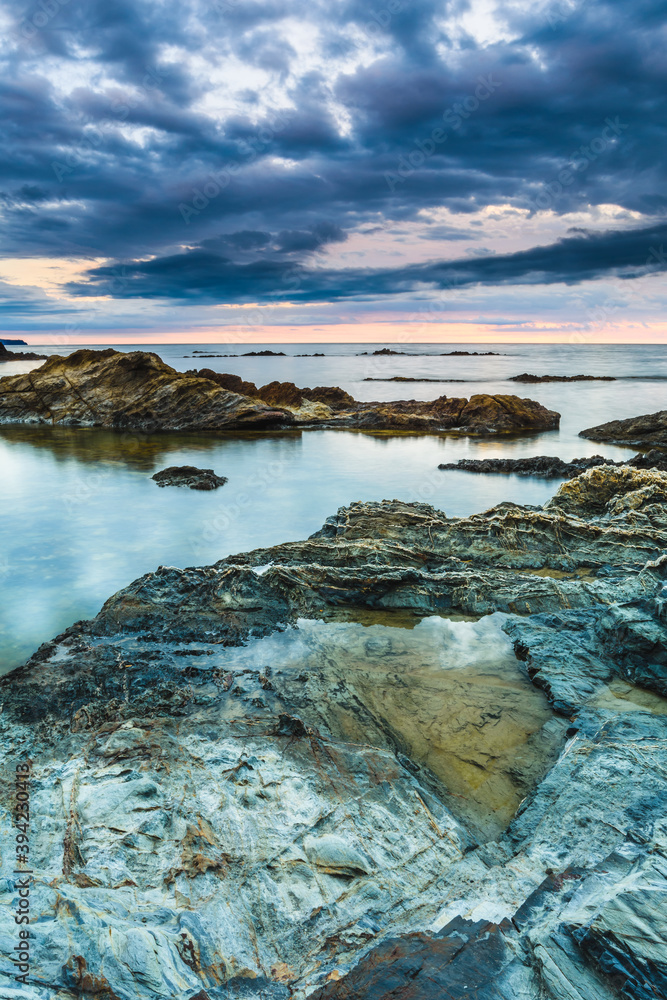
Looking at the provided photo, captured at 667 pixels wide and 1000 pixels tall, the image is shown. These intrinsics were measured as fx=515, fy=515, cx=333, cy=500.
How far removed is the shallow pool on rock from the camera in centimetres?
406

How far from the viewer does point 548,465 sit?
54.0ft

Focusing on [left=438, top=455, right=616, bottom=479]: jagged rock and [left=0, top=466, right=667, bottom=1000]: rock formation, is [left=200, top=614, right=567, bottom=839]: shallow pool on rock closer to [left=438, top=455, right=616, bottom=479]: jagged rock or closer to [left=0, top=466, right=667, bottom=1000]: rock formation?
[left=0, top=466, right=667, bottom=1000]: rock formation

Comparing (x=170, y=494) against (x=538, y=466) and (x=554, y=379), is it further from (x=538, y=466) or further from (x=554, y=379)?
(x=554, y=379)

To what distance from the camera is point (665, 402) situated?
34.0 metres

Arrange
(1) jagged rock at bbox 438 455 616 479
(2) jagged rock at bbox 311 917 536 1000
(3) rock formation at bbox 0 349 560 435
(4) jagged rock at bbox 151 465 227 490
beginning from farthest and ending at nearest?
1. (3) rock formation at bbox 0 349 560 435
2. (1) jagged rock at bbox 438 455 616 479
3. (4) jagged rock at bbox 151 465 227 490
4. (2) jagged rock at bbox 311 917 536 1000

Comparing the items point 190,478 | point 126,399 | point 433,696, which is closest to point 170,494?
point 190,478

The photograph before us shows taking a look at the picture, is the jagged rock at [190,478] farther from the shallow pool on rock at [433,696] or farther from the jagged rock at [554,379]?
the jagged rock at [554,379]

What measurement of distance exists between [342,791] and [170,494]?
12169 millimetres

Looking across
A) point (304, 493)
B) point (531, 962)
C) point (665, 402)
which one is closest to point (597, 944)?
point (531, 962)

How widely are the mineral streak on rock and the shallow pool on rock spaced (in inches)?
423

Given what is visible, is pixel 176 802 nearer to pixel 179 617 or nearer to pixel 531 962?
pixel 531 962

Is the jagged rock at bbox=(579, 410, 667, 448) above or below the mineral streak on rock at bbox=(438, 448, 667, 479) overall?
above

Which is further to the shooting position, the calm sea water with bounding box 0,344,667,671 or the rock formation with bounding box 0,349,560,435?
Answer: the rock formation with bounding box 0,349,560,435

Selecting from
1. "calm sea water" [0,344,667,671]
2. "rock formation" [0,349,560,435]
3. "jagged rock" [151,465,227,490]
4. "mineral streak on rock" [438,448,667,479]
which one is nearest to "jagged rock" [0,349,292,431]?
"rock formation" [0,349,560,435]
